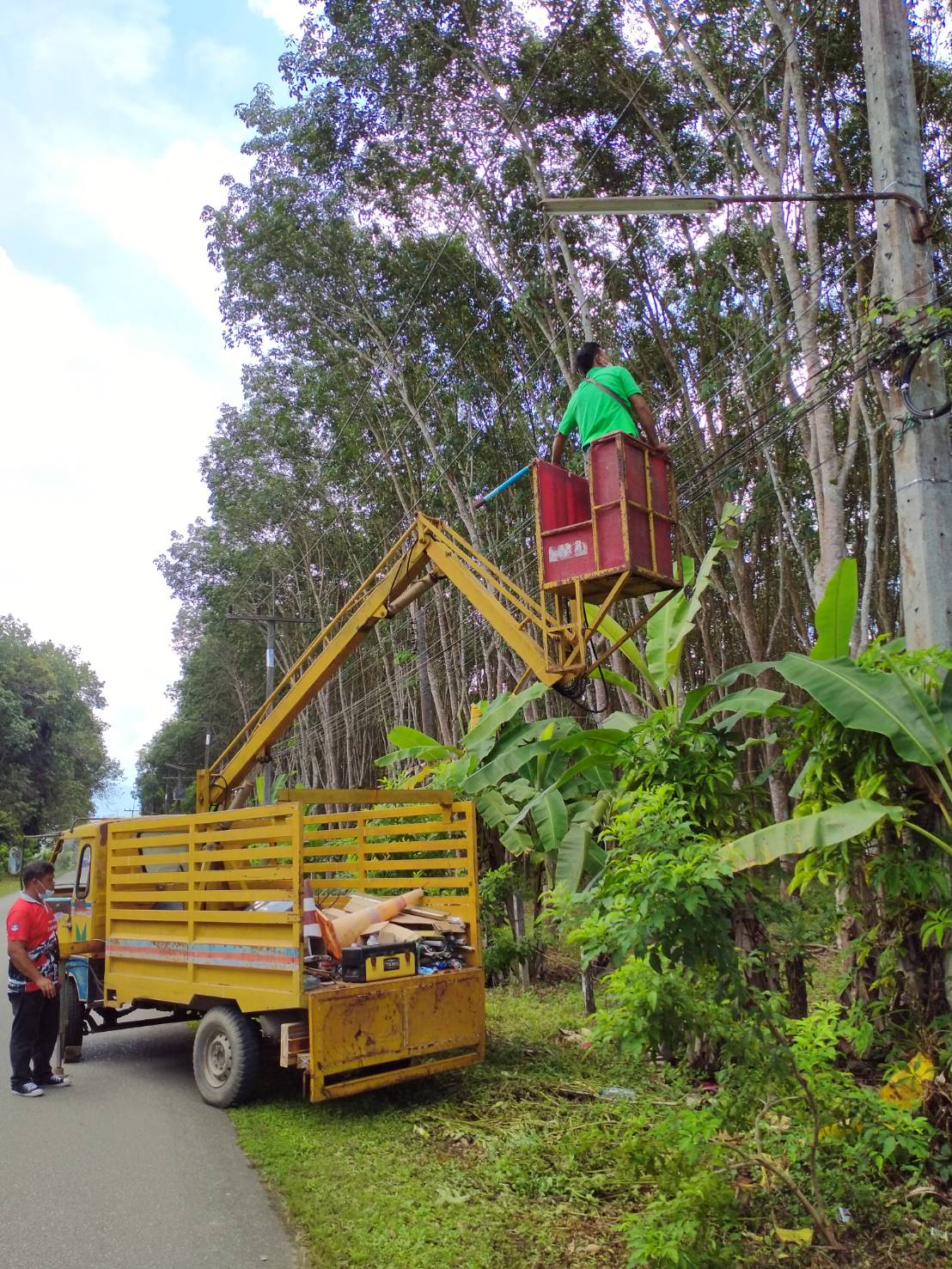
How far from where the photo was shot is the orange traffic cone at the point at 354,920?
6.63 metres

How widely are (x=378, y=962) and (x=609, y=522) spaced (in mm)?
3410

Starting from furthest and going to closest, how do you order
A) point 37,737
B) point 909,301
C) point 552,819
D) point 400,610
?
point 37,737, point 400,610, point 552,819, point 909,301

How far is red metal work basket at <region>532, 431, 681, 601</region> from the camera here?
612cm

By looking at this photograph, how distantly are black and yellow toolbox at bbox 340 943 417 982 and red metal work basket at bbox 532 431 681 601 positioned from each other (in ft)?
9.00

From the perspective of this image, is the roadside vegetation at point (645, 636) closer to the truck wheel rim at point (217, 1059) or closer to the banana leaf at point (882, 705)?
the banana leaf at point (882, 705)

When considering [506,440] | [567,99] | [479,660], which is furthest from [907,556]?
[479,660]

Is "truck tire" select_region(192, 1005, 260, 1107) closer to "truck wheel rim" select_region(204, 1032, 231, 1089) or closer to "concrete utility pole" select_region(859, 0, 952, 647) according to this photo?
"truck wheel rim" select_region(204, 1032, 231, 1089)

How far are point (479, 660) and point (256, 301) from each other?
11534mm

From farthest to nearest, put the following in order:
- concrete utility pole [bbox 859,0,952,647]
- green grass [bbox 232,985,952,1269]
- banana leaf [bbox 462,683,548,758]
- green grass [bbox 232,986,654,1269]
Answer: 1. banana leaf [bbox 462,683,548,758]
2. concrete utility pole [bbox 859,0,952,647]
3. green grass [bbox 232,986,654,1269]
4. green grass [bbox 232,985,952,1269]

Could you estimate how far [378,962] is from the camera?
21.1 ft

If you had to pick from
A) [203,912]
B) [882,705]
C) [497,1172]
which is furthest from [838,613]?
[203,912]

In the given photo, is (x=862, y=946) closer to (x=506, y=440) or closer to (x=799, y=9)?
(x=799, y=9)

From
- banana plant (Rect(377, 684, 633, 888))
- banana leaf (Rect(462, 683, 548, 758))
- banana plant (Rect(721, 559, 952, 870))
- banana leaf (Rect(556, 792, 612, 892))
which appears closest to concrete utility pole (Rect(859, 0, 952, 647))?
banana plant (Rect(721, 559, 952, 870))

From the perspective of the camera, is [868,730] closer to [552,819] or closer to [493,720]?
[552,819]
